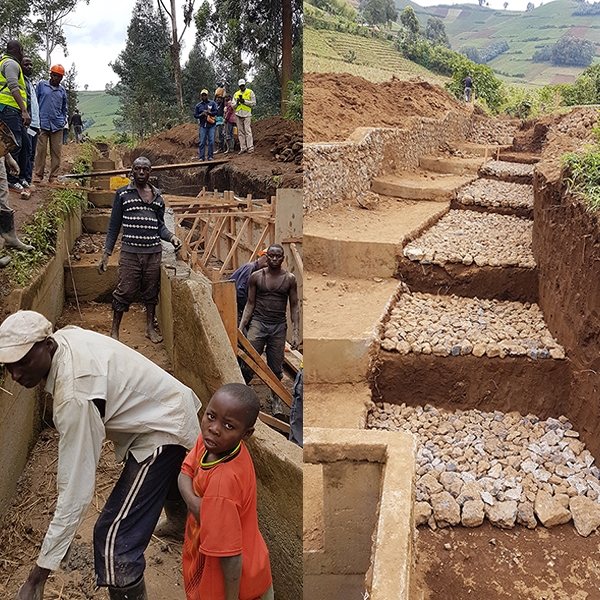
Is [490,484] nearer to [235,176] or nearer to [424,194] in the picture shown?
[424,194]

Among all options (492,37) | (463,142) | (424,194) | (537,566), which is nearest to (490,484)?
(537,566)

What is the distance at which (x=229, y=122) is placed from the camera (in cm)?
766

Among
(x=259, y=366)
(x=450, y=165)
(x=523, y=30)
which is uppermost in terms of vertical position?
(x=523, y=30)

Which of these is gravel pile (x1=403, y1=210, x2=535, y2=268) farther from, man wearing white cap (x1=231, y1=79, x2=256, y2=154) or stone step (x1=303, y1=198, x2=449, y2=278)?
man wearing white cap (x1=231, y1=79, x2=256, y2=154)

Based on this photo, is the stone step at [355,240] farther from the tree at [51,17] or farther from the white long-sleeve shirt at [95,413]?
the white long-sleeve shirt at [95,413]

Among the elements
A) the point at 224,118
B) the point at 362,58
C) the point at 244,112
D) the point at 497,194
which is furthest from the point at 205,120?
the point at 497,194

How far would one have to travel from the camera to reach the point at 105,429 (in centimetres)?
172

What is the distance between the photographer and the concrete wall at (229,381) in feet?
6.84

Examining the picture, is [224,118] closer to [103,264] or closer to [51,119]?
[51,119]

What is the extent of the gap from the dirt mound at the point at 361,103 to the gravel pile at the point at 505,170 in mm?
1609

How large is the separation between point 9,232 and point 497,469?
321 cm

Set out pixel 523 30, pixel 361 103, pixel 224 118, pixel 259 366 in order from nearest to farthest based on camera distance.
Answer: pixel 259 366 → pixel 523 30 → pixel 224 118 → pixel 361 103

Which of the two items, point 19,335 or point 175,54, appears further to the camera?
point 175,54

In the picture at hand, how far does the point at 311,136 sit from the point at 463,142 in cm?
412
